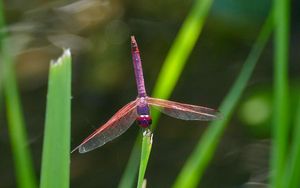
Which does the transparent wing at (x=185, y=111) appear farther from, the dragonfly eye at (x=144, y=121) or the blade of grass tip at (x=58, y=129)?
the blade of grass tip at (x=58, y=129)

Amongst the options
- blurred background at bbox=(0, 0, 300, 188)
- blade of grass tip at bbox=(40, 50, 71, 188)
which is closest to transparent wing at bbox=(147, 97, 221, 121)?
blade of grass tip at bbox=(40, 50, 71, 188)

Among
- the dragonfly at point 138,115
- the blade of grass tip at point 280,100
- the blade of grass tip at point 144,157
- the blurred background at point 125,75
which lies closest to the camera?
the blade of grass tip at point 144,157

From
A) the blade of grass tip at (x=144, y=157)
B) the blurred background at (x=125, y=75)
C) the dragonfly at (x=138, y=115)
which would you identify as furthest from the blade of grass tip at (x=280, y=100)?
the blurred background at (x=125, y=75)

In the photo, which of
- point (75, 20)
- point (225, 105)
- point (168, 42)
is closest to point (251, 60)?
point (225, 105)

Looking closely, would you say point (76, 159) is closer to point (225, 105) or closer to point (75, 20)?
point (75, 20)

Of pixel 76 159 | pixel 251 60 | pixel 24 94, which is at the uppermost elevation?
pixel 251 60

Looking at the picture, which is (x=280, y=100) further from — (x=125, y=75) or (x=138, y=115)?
(x=125, y=75)
